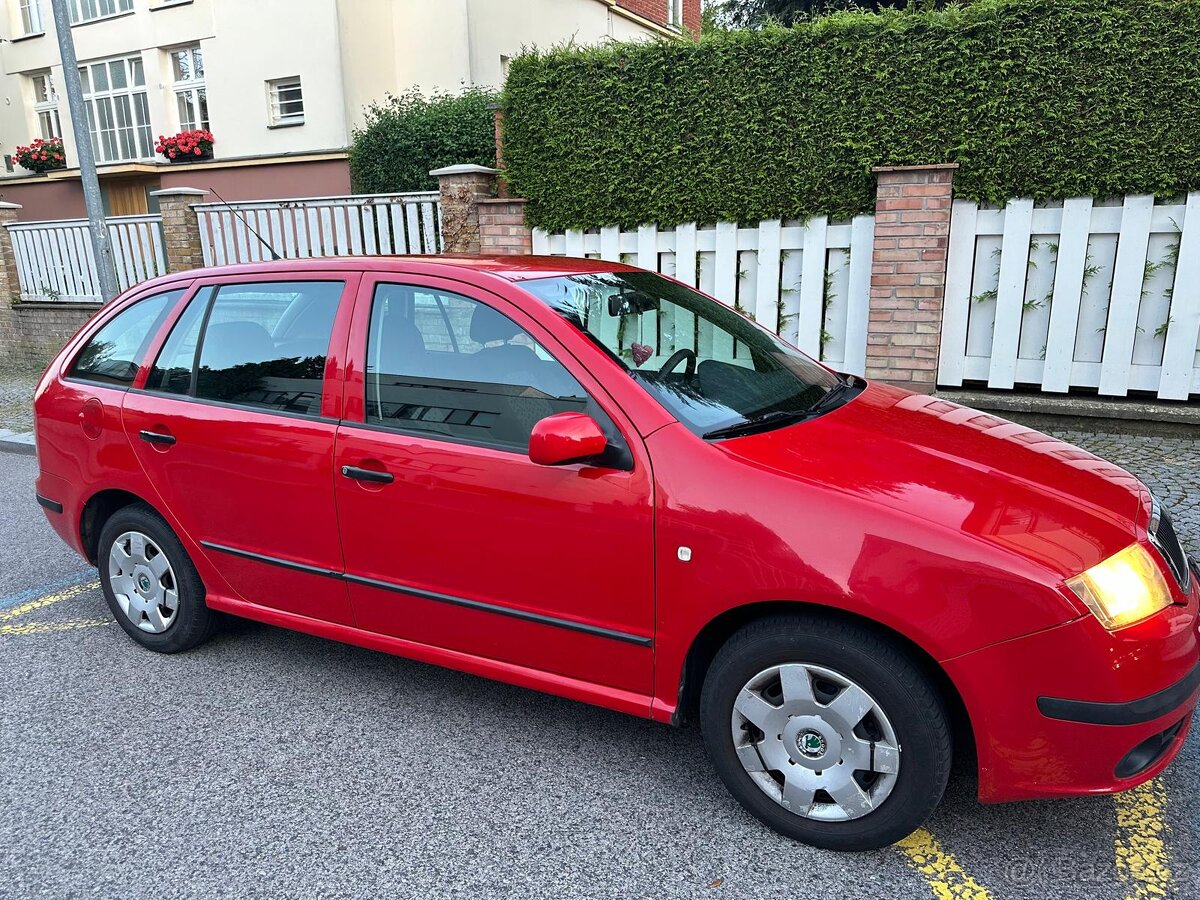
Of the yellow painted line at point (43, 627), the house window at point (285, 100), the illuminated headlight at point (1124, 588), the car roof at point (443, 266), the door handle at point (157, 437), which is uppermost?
the house window at point (285, 100)

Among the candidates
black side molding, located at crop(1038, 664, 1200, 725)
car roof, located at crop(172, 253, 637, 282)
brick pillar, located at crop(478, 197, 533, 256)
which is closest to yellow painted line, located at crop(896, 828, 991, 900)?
black side molding, located at crop(1038, 664, 1200, 725)

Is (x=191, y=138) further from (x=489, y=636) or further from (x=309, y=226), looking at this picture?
(x=489, y=636)

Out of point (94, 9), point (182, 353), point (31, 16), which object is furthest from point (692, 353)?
point (31, 16)

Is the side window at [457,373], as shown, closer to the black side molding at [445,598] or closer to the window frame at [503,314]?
the window frame at [503,314]

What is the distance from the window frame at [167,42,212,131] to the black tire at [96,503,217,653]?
1695 cm

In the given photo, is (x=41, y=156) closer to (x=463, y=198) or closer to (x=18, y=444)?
(x=18, y=444)

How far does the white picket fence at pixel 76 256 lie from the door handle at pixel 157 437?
335 inches

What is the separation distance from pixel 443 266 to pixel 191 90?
18692 mm

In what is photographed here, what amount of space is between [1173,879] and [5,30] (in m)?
27.0

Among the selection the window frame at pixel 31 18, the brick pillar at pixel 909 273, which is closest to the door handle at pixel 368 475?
the brick pillar at pixel 909 273

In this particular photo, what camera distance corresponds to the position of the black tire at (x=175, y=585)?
3.58 metres

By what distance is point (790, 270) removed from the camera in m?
6.68

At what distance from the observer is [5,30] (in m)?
20.6

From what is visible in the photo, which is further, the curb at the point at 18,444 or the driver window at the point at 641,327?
the curb at the point at 18,444
